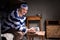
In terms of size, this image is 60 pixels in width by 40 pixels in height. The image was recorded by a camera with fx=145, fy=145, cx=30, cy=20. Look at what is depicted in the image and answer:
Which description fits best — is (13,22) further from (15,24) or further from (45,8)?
(45,8)

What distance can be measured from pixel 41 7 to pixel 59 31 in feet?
3.24

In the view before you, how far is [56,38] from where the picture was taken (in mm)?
4461

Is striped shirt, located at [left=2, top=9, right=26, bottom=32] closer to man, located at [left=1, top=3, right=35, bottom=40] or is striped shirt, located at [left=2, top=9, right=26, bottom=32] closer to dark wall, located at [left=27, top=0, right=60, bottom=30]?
man, located at [left=1, top=3, right=35, bottom=40]

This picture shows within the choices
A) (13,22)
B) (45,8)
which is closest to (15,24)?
(13,22)

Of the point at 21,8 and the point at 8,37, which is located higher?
the point at 21,8

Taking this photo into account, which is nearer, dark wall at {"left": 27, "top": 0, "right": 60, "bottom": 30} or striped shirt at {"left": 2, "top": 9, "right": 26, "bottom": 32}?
striped shirt at {"left": 2, "top": 9, "right": 26, "bottom": 32}

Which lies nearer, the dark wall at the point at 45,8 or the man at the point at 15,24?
the man at the point at 15,24

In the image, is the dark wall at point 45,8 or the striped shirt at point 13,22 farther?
the dark wall at point 45,8

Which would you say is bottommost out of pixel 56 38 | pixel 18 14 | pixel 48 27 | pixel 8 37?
pixel 56 38

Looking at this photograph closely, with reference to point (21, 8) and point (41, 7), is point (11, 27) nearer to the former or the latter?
point (21, 8)

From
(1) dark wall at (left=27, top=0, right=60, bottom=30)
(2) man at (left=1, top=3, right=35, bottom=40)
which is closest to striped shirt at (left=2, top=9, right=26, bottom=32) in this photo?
(2) man at (left=1, top=3, right=35, bottom=40)

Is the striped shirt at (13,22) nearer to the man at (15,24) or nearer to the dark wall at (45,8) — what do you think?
the man at (15,24)

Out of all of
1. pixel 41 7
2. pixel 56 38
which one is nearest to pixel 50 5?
pixel 41 7

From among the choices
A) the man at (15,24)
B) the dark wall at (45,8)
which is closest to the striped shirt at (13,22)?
the man at (15,24)
